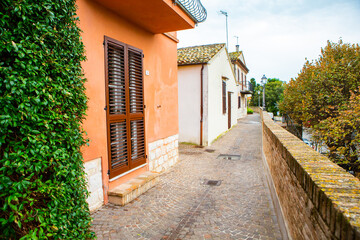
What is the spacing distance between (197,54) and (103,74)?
8.29m

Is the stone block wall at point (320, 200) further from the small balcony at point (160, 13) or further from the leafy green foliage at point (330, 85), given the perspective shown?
the leafy green foliage at point (330, 85)

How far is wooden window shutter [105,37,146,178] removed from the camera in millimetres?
4656

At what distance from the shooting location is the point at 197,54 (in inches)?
466

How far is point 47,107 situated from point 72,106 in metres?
0.45

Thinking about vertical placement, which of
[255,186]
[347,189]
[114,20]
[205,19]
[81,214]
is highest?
[205,19]

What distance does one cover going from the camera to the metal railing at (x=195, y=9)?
17.2 ft

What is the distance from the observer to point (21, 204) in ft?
6.89

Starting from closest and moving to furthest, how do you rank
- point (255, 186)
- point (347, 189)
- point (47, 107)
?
point (347, 189) → point (47, 107) → point (255, 186)

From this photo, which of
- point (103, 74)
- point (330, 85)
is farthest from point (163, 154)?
point (330, 85)

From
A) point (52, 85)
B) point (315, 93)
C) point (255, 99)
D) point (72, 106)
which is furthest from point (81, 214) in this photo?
point (255, 99)

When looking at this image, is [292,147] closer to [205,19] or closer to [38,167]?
[38,167]

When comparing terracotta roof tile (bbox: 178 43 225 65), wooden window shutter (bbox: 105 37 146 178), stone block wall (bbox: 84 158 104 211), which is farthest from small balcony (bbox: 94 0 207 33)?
terracotta roof tile (bbox: 178 43 225 65)

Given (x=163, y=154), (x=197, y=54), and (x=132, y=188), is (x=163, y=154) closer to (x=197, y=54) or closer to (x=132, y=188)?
(x=132, y=188)

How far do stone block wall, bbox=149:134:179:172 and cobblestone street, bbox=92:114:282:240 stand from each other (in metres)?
0.32
